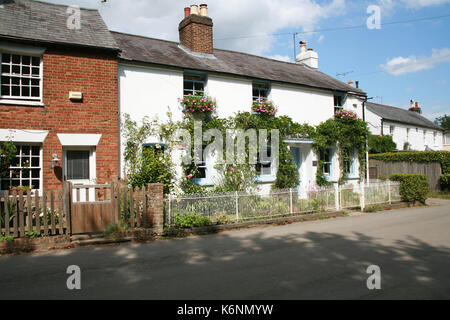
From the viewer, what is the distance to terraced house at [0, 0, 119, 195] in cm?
1007

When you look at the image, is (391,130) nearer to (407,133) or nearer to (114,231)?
(407,133)

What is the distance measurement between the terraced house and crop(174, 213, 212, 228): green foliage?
2.85 m

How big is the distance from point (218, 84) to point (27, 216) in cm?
835

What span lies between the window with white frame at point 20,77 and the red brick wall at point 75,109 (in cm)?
29

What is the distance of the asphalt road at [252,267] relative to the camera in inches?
198

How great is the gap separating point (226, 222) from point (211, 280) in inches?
191

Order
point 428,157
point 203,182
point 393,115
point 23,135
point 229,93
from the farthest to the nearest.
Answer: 1. point 393,115
2. point 428,157
3. point 229,93
4. point 203,182
5. point 23,135

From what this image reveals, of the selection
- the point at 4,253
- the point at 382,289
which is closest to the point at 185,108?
the point at 4,253

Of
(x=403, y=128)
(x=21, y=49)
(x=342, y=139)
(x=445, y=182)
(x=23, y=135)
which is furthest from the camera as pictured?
(x=403, y=128)

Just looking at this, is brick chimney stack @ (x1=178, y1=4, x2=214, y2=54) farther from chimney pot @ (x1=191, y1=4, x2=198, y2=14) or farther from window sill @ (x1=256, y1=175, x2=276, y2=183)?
window sill @ (x1=256, y1=175, x2=276, y2=183)

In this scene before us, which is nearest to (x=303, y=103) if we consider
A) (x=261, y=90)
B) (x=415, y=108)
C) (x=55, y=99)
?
(x=261, y=90)

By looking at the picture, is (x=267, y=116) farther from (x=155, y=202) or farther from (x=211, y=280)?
(x=211, y=280)

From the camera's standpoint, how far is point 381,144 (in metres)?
27.7

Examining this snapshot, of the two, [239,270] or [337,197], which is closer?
[239,270]
